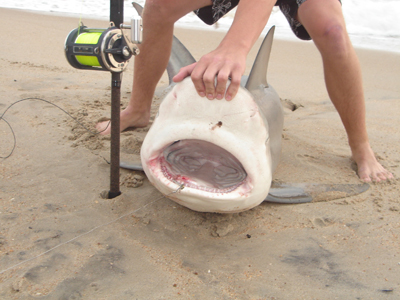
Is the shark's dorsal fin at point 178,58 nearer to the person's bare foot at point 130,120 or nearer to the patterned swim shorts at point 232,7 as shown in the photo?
the patterned swim shorts at point 232,7

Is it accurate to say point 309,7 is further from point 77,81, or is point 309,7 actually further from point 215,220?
point 77,81

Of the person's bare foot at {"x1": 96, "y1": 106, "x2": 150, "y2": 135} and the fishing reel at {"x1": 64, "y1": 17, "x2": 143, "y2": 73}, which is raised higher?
the fishing reel at {"x1": 64, "y1": 17, "x2": 143, "y2": 73}

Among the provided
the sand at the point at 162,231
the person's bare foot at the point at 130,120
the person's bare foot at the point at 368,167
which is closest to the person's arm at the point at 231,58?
the sand at the point at 162,231

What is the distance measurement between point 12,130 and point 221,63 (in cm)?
160

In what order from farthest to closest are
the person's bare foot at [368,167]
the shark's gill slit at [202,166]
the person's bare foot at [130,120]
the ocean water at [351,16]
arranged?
the ocean water at [351,16], the person's bare foot at [130,120], the person's bare foot at [368,167], the shark's gill slit at [202,166]

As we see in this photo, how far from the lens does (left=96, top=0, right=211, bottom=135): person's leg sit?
2168mm

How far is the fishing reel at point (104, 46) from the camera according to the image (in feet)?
4.61

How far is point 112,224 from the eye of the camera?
1.50m

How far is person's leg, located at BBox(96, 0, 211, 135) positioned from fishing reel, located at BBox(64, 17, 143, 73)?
72cm

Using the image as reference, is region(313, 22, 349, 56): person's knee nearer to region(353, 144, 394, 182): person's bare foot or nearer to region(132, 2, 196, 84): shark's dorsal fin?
region(353, 144, 394, 182): person's bare foot

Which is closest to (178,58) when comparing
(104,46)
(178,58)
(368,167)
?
(178,58)

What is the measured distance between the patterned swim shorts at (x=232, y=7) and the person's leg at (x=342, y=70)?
0.23 ft

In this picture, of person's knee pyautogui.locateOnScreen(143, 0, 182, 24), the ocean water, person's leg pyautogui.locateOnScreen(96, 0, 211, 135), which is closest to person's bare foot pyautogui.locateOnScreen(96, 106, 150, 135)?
person's leg pyautogui.locateOnScreen(96, 0, 211, 135)

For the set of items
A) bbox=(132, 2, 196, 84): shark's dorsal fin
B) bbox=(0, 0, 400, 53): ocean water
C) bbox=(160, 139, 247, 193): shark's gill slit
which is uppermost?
bbox=(132, 2, 196, 84): shark's dorsal fin
